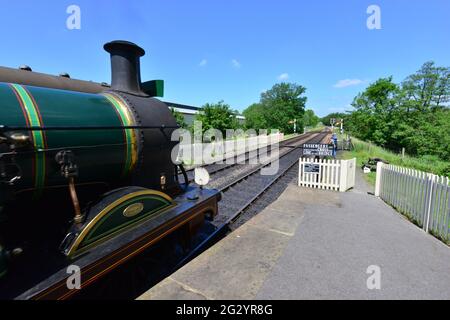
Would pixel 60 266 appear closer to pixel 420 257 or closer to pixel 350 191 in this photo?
pixel 420 257

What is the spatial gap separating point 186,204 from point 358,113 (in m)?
31.1

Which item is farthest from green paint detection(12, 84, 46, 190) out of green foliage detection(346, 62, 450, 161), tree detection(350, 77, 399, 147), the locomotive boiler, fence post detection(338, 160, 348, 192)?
tree detection(350, 77, 399, 147)

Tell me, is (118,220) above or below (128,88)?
below

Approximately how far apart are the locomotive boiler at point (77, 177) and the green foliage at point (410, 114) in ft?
79.1

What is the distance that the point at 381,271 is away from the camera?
3.18m

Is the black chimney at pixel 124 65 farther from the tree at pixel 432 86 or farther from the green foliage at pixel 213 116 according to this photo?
the tree at pixel 432 86

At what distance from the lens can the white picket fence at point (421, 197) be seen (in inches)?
173

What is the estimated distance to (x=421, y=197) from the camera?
16.6 feet

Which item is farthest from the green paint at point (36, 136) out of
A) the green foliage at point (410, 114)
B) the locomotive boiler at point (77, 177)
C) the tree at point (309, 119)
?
the tree at point (309, 119)

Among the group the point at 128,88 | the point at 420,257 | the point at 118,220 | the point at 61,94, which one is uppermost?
the point at 128,88

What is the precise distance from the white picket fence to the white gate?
119 cm

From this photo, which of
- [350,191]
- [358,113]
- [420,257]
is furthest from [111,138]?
[358,113]

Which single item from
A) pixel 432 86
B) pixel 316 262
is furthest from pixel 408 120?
pixel 316 262

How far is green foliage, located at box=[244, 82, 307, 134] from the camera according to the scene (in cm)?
5600
